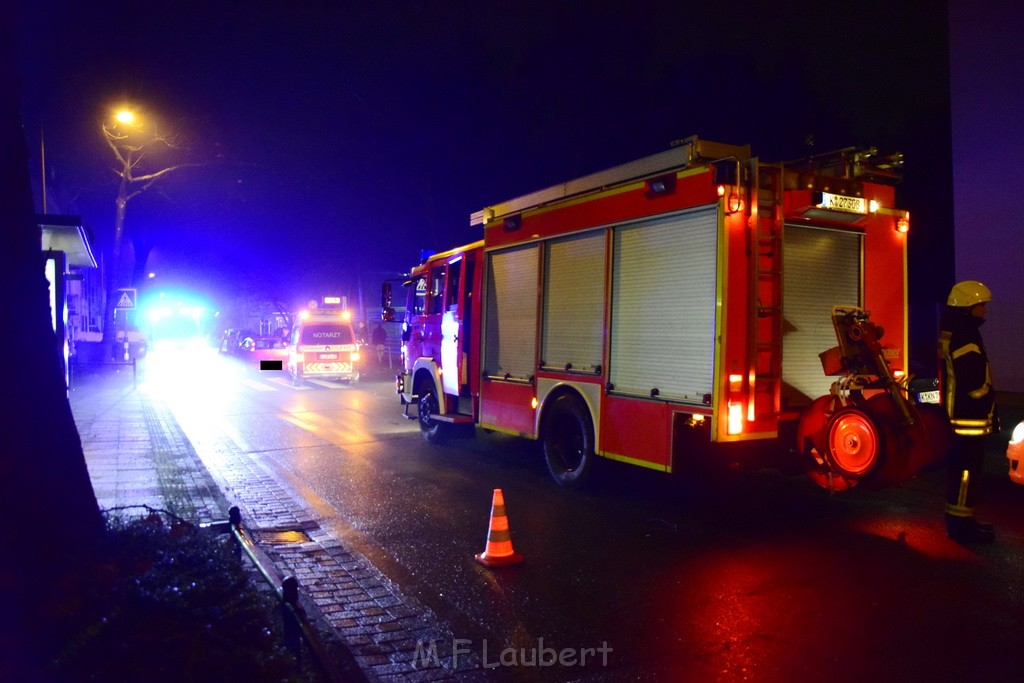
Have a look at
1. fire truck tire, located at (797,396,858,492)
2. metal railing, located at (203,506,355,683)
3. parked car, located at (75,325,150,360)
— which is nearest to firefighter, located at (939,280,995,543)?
fire truck tire, located at (797,396,858,492)

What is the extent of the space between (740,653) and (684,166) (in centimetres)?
411

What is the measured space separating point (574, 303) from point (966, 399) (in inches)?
146

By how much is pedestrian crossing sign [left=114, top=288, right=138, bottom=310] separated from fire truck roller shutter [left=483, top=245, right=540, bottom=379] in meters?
16.7

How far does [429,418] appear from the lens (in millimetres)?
11375

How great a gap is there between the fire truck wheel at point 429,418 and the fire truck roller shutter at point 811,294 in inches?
219

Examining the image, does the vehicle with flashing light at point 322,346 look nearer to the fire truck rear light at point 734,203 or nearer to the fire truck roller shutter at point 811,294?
the fire truck roller shutter at point 811,294

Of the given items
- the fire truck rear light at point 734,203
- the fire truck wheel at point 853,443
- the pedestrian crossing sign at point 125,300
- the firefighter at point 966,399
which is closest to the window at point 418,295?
the fire truck rear light at point 734,203

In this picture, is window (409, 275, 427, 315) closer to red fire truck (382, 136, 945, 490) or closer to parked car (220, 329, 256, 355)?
red fire truck (382, 136, 945, 490)

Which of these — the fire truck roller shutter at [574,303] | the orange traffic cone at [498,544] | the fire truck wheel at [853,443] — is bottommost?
the orange traffic cone at [498,544]

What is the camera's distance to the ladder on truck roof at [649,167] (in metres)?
6.79

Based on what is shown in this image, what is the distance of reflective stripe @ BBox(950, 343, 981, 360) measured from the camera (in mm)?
5820

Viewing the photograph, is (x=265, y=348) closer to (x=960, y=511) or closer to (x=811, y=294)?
(x=811, y=294)

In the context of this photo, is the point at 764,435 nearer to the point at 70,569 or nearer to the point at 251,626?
the point at 251,626

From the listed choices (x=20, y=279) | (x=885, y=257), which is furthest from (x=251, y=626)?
(x=885, y=257)
